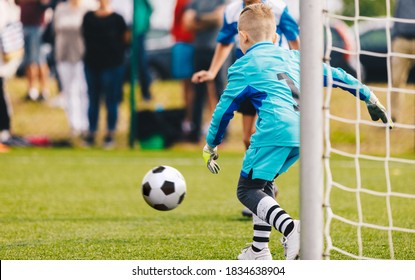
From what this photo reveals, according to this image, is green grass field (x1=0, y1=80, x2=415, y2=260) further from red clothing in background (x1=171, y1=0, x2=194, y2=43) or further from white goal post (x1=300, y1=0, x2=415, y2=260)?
red clothing in background (x1=171, y1=0, x2=194, y2=43)

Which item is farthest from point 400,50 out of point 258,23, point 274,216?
point 274,216

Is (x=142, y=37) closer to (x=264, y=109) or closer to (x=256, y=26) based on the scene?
(x=256, y=26)

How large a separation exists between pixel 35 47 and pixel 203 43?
2817mm

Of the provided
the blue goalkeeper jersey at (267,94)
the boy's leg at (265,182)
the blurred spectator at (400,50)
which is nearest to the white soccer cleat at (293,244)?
the boy's leg at (265,182)

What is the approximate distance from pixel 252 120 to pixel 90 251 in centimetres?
206

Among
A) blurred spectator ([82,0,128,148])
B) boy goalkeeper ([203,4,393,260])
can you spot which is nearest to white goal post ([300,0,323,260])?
boy goalkeeper ([203,4,393,260])

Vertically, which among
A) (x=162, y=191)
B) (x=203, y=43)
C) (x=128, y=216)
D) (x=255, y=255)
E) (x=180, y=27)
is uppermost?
(x=180, y=27)

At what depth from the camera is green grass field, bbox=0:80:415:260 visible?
469cm

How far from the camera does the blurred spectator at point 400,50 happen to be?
12.4m

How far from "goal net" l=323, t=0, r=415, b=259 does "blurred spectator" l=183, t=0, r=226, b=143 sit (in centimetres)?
195

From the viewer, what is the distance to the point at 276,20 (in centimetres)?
582

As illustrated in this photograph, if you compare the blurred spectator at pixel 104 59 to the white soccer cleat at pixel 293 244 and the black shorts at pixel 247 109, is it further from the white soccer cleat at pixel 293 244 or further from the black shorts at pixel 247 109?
→ the white soccer cleat at pixel 293 244
